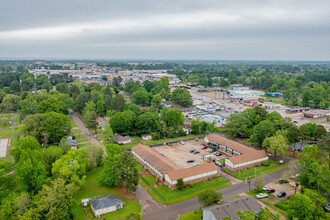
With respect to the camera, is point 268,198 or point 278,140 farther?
point 278,140

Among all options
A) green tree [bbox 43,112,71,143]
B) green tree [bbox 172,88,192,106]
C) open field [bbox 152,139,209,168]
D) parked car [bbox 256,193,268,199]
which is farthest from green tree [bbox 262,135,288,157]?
green tree [bbox 172,88,192,106]

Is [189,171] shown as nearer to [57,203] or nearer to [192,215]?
[192,215]

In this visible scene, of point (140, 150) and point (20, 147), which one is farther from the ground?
point (20, 147)

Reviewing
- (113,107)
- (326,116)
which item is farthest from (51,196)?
(326,116)

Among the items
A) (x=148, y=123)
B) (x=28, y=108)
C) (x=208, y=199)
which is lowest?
(x=208, y=199)

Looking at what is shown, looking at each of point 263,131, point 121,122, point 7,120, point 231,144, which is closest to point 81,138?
point 121,122

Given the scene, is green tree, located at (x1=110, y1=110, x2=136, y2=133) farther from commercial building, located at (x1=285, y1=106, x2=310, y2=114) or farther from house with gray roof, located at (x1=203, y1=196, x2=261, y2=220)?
commercial building, located at (x1=285, y1=106, x2=310, y2=114)

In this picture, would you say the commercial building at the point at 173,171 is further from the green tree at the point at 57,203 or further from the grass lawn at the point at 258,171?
the green tree at the point at 57,203

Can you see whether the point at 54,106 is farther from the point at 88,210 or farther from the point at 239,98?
the point at 239,98
